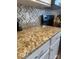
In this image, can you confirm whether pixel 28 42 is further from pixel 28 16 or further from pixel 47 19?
pixel 47 19

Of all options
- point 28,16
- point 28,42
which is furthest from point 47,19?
point 28,42

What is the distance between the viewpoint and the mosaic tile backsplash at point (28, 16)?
2.35 meters

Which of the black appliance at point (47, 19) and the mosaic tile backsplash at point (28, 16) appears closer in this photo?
the mosaic tile backsplash at point (28, 16)

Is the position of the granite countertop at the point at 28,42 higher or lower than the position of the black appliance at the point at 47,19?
lower

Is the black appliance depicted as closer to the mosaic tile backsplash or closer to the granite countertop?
the mosaic tile backsplash

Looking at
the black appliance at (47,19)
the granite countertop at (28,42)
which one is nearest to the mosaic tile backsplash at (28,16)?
the black appliance at (47,19)

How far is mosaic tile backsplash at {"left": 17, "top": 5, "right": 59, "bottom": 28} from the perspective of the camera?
2346 mm

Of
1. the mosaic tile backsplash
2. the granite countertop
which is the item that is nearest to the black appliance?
the mosaic tile backsplash

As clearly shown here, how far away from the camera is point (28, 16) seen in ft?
8.73

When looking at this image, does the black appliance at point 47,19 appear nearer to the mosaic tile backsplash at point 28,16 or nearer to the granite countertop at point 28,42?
the mosaic tile backsplash at point 28,16
